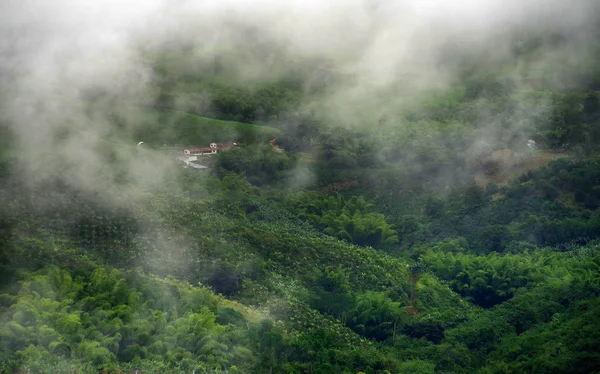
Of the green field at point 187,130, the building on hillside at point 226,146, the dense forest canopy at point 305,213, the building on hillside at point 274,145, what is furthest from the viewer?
the building on hillside at point 274,145

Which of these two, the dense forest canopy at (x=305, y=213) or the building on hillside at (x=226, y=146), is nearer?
the dense forest canopy at (x=305, y=213)

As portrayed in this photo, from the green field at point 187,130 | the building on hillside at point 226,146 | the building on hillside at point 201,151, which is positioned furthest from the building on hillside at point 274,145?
the building on hillside at point 201,151

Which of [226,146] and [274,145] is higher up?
[274,145]

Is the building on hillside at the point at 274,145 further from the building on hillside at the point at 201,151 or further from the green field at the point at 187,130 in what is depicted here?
the building on hillside at the point at 201,151

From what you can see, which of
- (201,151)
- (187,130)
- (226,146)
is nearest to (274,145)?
(226,146)

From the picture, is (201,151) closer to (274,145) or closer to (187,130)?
(187,130)

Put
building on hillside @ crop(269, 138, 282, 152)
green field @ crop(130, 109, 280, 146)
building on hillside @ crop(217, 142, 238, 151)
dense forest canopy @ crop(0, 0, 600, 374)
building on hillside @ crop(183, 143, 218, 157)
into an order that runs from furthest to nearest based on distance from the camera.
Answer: building on hillside @ crop(269, 138, 282, 152) → building on hillside @ crop(217, 142, 238, 151) → building on hillside @ crop(183, 143, 218, 157) → green field @ crop(130, 109, 280, 146) → dense forest canopy @ crop(0, 0, 600, 374)

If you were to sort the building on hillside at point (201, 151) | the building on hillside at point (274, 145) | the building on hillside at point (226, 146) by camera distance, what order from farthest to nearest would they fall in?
the building on hillside at point (274, 145), the building on hillside at point (226, 146), the building on hillside at point (201, 151)

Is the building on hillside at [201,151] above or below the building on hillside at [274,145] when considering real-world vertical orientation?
below

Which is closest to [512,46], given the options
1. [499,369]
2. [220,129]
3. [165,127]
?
[220,129]

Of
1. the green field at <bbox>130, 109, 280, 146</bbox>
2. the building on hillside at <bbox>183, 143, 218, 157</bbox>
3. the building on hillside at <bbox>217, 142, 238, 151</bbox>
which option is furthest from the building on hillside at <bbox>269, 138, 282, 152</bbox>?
the building on hillside at <bbox>183, 143, 218, 157</bbox>

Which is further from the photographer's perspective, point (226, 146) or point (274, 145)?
point (274, 145)

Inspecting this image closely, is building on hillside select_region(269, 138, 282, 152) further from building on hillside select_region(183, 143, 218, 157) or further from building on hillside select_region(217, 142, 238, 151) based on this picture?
building on hillside select_region(183, 143, 218, 157)
